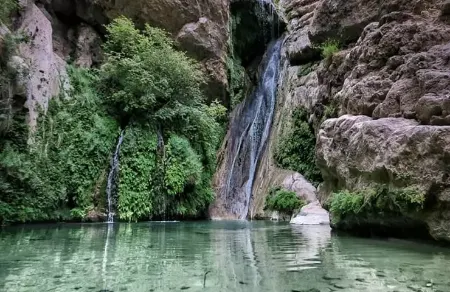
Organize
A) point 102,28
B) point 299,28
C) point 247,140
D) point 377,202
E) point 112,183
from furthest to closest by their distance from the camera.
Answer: point 299,28, point 247,140, point 102,28, point 112,183, point 377,202

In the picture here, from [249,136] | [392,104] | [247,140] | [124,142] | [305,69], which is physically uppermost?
[305,69]

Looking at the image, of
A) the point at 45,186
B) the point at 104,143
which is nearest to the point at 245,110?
the point at 104,143

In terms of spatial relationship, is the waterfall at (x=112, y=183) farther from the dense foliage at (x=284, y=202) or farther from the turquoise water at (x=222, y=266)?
the dense foliage at (x=284, y=202)

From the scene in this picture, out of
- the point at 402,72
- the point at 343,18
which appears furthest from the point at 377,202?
the point at 343,18

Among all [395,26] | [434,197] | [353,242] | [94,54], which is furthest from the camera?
[94,54]

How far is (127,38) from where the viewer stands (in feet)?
55.0

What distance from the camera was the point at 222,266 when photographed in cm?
501

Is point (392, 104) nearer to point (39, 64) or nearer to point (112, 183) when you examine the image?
point (112, 183)

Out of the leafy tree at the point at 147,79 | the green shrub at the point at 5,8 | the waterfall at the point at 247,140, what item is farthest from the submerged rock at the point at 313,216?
the green shrub at the point at 5,8

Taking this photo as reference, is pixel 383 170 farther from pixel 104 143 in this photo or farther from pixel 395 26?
pixel 104 143

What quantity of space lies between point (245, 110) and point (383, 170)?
629 inches

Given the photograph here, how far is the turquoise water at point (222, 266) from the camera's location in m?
3.96

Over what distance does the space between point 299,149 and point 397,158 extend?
485 inches

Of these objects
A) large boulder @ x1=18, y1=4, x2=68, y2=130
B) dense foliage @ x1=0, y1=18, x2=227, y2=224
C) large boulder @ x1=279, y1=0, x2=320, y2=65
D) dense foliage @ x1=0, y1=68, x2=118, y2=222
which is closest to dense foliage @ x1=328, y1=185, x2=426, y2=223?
dense foliage @ x1=0, y1=18, x2=227, y2=224
